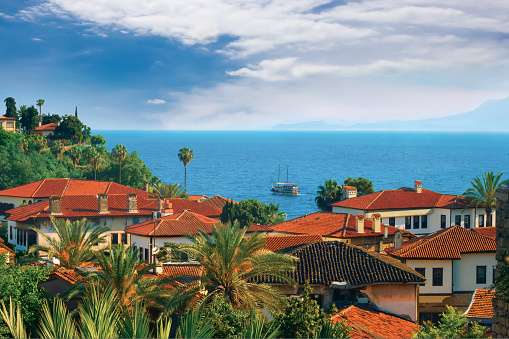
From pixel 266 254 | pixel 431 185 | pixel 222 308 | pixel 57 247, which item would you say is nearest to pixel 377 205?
pixel 57 247

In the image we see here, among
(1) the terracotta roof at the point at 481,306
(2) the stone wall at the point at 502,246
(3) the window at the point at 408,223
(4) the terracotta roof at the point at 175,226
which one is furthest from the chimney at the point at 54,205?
(2) the stone wall at the point at 502,246

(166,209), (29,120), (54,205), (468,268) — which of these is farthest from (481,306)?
(29,120)

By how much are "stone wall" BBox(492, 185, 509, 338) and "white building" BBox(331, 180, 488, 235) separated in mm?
53539

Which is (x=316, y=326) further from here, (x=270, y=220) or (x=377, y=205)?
(x=270, y=220)

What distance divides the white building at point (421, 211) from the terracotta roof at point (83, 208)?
2107 cm

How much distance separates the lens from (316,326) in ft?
56.0

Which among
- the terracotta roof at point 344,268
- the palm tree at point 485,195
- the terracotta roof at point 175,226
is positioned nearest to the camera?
the terracotta roof at point 344,268

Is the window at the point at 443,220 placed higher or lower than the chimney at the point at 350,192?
lower

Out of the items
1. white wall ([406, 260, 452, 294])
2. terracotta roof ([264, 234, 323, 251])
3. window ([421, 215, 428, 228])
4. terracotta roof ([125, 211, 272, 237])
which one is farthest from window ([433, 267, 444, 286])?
window ([421, 215, 428, 228])

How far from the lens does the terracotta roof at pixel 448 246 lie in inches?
1652

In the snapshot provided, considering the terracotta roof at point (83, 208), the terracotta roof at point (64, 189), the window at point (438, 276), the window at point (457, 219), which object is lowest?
the window at point (438, 276)

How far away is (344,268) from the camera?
97.3 feet

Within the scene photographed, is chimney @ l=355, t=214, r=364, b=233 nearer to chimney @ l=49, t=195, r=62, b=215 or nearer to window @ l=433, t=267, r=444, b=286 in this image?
window @ l=433, t=267, r=444, b=286

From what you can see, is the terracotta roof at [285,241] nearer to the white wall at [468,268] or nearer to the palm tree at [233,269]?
the white wall at [468,268]
